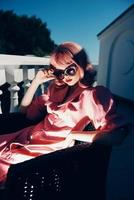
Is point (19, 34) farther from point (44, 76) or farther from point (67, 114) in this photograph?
point (67, 114)

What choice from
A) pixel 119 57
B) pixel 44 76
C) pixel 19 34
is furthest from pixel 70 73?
pixel 19 34

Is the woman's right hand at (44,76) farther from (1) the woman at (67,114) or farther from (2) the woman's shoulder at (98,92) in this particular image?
(2) the woman's shoulder at (98,92)

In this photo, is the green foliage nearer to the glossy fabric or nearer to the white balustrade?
the white balustrade

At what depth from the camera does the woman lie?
1.58m

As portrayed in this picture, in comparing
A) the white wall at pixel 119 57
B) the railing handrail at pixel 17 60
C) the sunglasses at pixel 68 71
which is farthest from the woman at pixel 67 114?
the white wall at pixel 119 57

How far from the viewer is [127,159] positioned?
123 inches

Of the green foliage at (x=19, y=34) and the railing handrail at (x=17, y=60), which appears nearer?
the railing handrail at (x=17, y=60)

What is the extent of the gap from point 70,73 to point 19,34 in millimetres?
26560

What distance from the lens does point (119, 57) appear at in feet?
18.7

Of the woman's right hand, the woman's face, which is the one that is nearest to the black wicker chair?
the woman's face

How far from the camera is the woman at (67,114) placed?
1.58m

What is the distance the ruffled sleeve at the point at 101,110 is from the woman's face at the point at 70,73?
169mm

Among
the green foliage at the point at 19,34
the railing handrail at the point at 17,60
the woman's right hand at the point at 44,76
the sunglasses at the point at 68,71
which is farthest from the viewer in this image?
the green foliage at the point at 19,34

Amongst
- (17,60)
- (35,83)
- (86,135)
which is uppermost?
(17,60)
